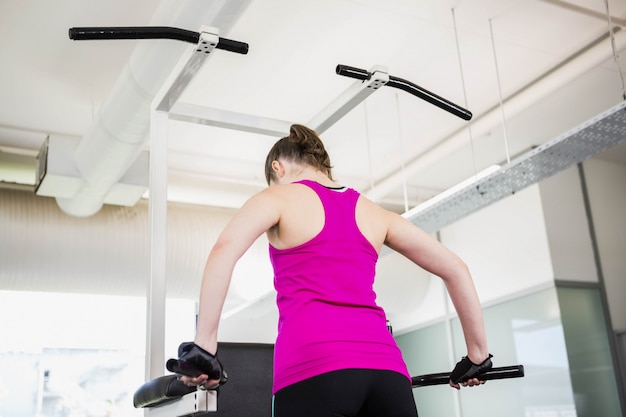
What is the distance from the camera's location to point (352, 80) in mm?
3977

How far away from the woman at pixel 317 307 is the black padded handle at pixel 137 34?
660mm

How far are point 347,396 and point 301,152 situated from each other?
550mm

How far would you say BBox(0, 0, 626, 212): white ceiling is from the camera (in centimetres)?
342

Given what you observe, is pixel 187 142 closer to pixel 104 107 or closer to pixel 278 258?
pixel 104 107

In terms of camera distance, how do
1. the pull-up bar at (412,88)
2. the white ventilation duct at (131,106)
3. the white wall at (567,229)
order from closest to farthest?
the pull-up bar at (412,88), the white ventilation duct at (131,106), the white wall at (567,229)

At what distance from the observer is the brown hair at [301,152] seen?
146 cm

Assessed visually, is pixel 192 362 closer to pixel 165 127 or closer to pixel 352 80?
pixel 165 127

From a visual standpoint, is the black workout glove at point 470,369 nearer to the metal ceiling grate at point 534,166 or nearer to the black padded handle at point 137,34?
the black padded handle at point 137,34

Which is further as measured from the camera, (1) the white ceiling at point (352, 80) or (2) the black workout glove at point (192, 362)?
(1) the white ceiling at point (352, 80)

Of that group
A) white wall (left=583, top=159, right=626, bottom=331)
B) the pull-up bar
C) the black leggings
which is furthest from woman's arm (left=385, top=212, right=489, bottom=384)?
white wall (left=583, top=159, right=626, bottom=331)

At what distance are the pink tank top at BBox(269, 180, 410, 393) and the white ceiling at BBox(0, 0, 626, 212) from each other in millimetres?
1376

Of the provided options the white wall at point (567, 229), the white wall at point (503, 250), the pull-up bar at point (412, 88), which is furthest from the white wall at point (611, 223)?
the pull-up bar at point (412, 88)

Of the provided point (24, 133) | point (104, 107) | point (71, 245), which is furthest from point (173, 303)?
point (104, 107)

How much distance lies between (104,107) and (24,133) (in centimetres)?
135
